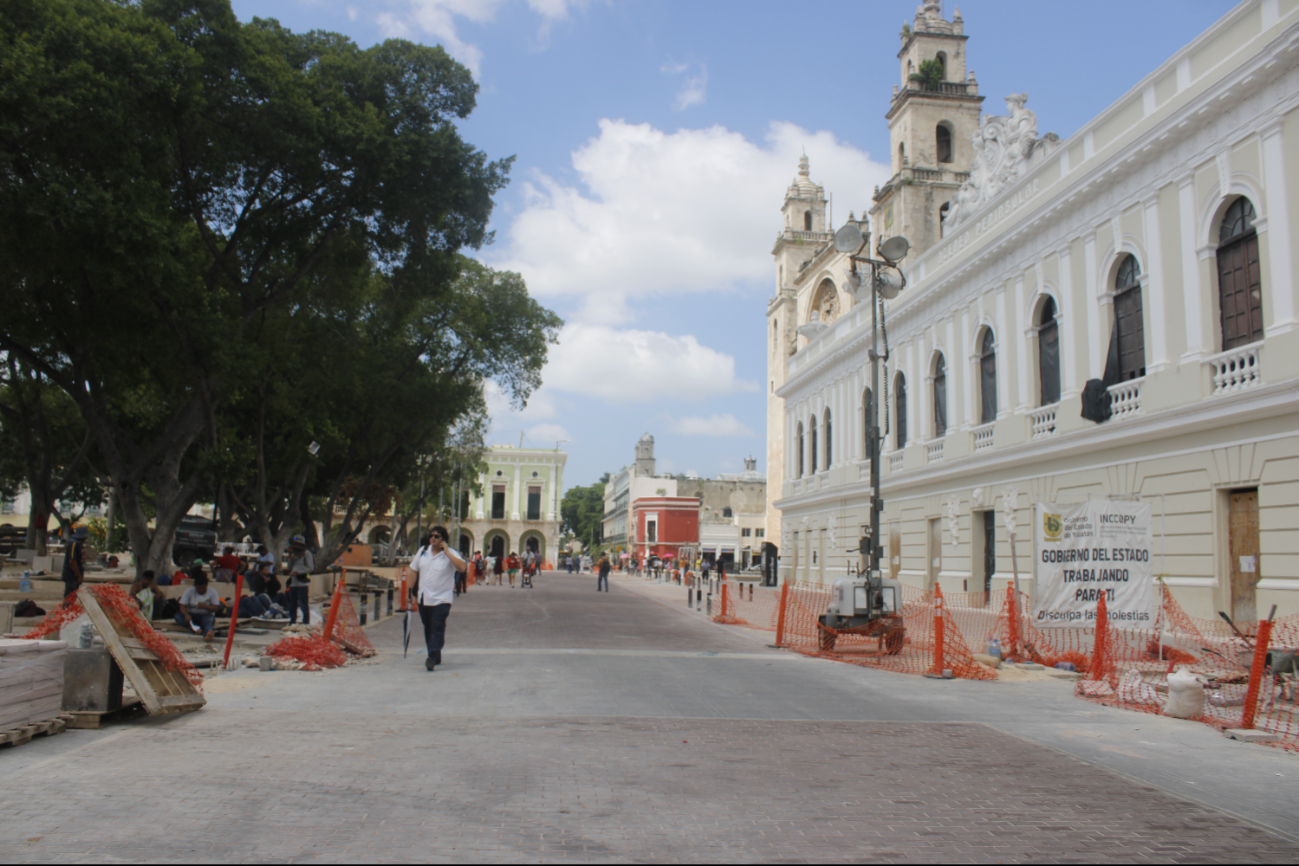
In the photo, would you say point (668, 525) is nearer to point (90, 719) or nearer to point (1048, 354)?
point (1048, 354)

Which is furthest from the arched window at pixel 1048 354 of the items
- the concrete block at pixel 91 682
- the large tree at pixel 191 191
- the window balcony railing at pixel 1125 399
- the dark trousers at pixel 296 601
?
the concrete block at pixel 91 682

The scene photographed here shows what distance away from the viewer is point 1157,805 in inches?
218

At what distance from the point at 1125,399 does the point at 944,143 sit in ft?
84.3

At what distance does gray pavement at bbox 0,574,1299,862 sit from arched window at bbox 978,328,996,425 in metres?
16.6

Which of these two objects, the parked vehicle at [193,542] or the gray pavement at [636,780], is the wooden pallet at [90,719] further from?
the parked vehicle at [193,542]

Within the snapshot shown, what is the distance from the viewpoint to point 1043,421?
22500 millimetres

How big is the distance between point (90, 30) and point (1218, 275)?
63.0 ft

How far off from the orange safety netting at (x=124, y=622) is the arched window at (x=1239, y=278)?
54.8 feet

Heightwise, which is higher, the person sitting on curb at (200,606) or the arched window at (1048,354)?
the arched window at (1048,354)

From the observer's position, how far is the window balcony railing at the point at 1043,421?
21891mm

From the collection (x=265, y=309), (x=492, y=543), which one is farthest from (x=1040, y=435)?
(x=492, y=543)

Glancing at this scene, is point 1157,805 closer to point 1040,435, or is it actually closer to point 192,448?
point 1040,435

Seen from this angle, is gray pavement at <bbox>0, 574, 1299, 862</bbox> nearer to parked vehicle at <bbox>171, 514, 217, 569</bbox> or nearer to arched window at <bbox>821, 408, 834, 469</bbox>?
arched window at <bbox>821, 408, 834, 469</bbox>

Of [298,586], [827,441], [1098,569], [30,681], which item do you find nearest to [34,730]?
[30,681]
